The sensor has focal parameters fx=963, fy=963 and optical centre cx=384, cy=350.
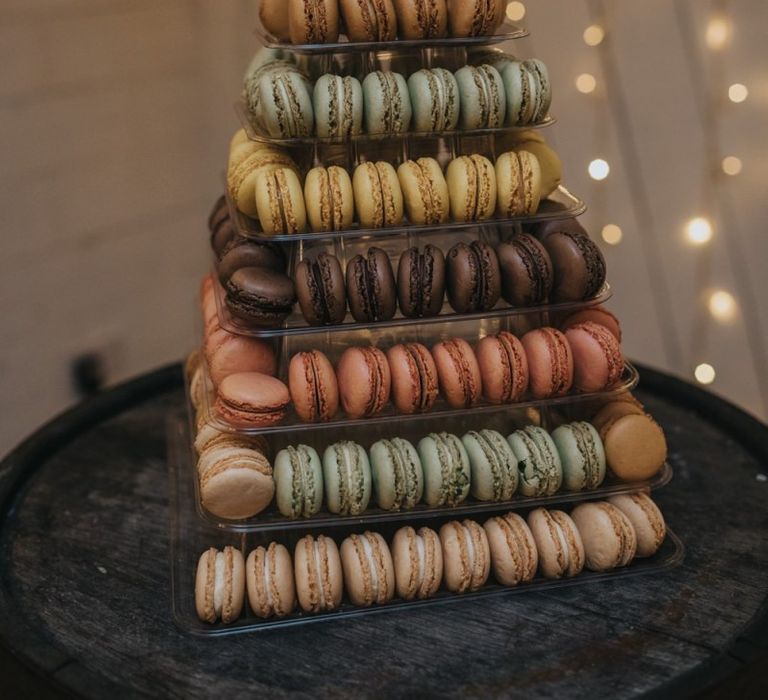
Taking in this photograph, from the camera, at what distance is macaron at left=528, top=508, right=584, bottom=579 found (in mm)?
1154

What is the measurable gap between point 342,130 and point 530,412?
429 mm

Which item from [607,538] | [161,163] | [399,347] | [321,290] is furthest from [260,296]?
[161,163]

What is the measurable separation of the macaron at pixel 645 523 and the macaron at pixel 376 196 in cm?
46

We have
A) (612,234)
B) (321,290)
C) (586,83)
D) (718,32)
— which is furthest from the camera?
(612,234)

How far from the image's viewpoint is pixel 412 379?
1110mm

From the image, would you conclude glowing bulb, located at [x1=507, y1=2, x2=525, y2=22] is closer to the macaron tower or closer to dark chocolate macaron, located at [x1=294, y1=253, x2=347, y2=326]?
the macaron tower

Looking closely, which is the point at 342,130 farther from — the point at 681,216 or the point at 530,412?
the point at 681,216

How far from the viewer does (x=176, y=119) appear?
208cm

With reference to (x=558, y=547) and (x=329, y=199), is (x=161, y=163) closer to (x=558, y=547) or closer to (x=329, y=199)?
(x=329, y=199)

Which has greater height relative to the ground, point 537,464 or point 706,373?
point 537,464

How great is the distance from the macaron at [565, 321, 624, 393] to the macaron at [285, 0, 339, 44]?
46 centimetres

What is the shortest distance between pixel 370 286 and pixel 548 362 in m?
0.23

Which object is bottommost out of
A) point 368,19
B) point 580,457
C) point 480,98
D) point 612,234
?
point 580,457

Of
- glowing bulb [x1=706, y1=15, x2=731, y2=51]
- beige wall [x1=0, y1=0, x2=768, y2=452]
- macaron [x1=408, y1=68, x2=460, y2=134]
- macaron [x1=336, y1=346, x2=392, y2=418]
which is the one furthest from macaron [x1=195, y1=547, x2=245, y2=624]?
glowing bulb [x1=706, y1=15, x2=731, y2=51]
